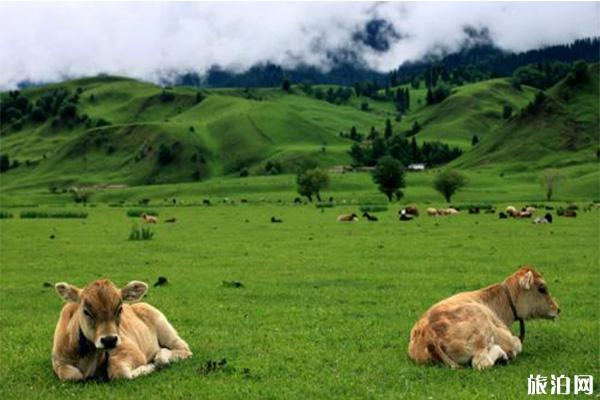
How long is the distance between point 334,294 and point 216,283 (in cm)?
525

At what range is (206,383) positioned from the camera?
12523mm

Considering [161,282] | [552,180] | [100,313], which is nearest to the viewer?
[100,313]

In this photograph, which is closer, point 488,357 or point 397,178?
point 488,357

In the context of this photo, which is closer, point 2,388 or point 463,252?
point 2,388

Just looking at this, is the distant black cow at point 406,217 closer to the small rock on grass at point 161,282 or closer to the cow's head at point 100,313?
the small rock on grass at point 161,282

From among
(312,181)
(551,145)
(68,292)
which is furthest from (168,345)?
(551,145)

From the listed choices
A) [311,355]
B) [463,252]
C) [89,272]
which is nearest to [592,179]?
[463,252]

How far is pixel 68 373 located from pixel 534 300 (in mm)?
9331

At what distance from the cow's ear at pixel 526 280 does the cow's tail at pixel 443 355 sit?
8.22 feet

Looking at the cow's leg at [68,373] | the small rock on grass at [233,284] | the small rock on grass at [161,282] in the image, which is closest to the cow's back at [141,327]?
the cow's leg at [68,373]

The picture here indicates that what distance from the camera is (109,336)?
423 inches

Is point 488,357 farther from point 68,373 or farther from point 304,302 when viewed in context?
Answer: point 304,302

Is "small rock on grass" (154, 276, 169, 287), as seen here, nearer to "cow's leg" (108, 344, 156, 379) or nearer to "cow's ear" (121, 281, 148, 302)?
"cow's leg" (108, 344, 156, 379)

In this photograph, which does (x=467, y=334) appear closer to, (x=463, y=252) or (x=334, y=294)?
(x=334, y=294)
